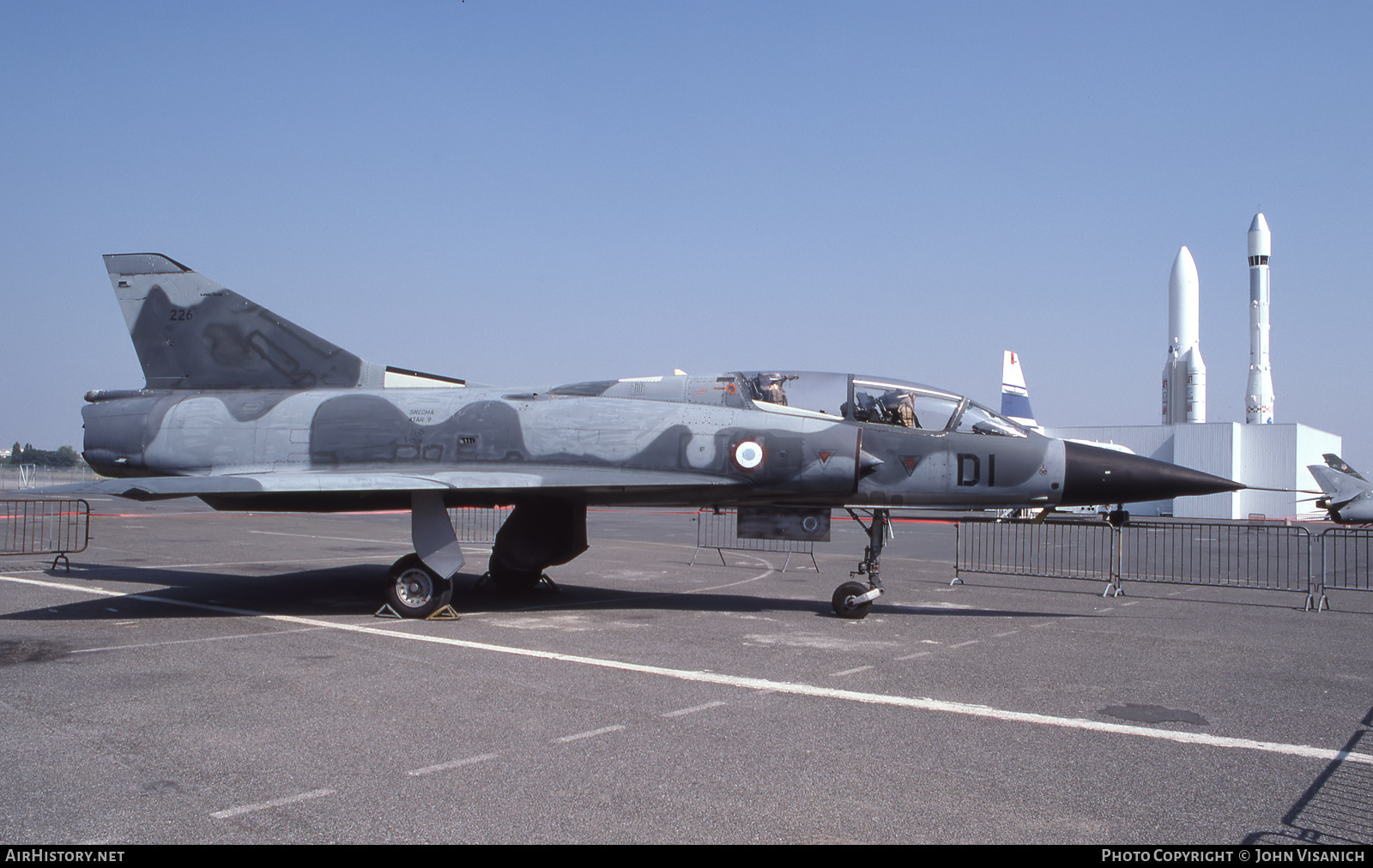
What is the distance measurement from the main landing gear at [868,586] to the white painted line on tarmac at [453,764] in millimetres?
5904

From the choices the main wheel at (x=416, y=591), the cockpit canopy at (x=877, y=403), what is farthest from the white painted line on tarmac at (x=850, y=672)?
the main wheel at (x=416, y=591)

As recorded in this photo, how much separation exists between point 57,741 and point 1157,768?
231 inches

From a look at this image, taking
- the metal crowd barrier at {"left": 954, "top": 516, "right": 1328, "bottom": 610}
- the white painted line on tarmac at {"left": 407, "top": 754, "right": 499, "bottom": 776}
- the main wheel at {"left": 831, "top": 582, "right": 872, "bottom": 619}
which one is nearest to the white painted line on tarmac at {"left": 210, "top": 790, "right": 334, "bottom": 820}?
the white painted line on tarmac at {"left": 407, "top": 754, "right": 499, "bottom": 776}

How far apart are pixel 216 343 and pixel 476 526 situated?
1524 centimetres

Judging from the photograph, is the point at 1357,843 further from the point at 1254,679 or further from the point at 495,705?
the point at 495,705

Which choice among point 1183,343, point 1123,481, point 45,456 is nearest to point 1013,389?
point 1183,343

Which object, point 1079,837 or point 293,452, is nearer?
A: point 1079,837

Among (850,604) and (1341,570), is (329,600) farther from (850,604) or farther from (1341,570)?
(1341,570)

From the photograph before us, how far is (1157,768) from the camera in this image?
15.5 ft

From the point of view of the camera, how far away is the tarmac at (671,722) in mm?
3885

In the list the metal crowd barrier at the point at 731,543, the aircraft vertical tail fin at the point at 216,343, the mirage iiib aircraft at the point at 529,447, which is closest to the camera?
the mirage iiib aircraft at the point at 529,447

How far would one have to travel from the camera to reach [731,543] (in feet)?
72.0

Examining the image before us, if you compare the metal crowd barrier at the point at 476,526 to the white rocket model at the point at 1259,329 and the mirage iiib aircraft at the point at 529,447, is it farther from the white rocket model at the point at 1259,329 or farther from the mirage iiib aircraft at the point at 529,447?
the white rocket model at the point at 1259,329

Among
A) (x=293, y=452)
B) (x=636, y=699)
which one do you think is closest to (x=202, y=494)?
(x=293, y=452)
